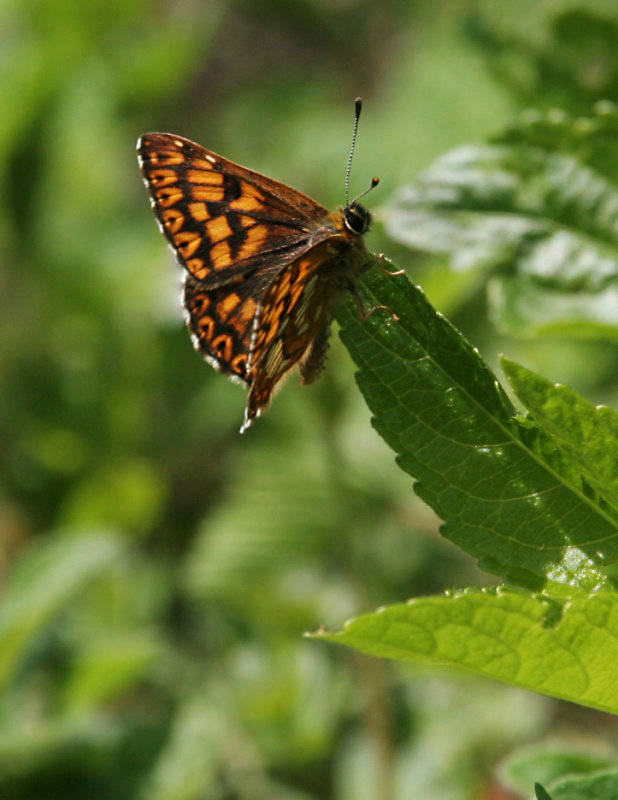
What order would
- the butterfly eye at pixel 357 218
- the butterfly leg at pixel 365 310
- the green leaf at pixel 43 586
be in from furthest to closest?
1. the green leaf at pixel 43 586
2. the butterfly eye at pixel 357 218
3. the butterfly leg at pixel 365 310

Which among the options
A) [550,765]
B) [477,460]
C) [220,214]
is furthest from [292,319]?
[550,765]

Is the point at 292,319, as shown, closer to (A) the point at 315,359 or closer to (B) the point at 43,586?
(A) the point at 315,359

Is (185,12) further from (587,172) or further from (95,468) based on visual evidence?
(587,172)

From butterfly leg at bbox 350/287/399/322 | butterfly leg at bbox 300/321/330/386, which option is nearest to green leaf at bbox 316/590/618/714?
butterfly leg at bbox 350/287/399/322

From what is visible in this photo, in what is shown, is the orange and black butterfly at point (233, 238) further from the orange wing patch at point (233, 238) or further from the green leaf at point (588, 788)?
the green leaf at point (588, 788)

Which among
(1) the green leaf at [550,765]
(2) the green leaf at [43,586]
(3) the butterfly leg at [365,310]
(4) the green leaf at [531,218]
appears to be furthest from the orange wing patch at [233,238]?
(2) the green leaf at [43,586]

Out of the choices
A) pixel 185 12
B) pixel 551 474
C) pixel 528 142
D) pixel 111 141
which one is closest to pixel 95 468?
pixel 111 141
